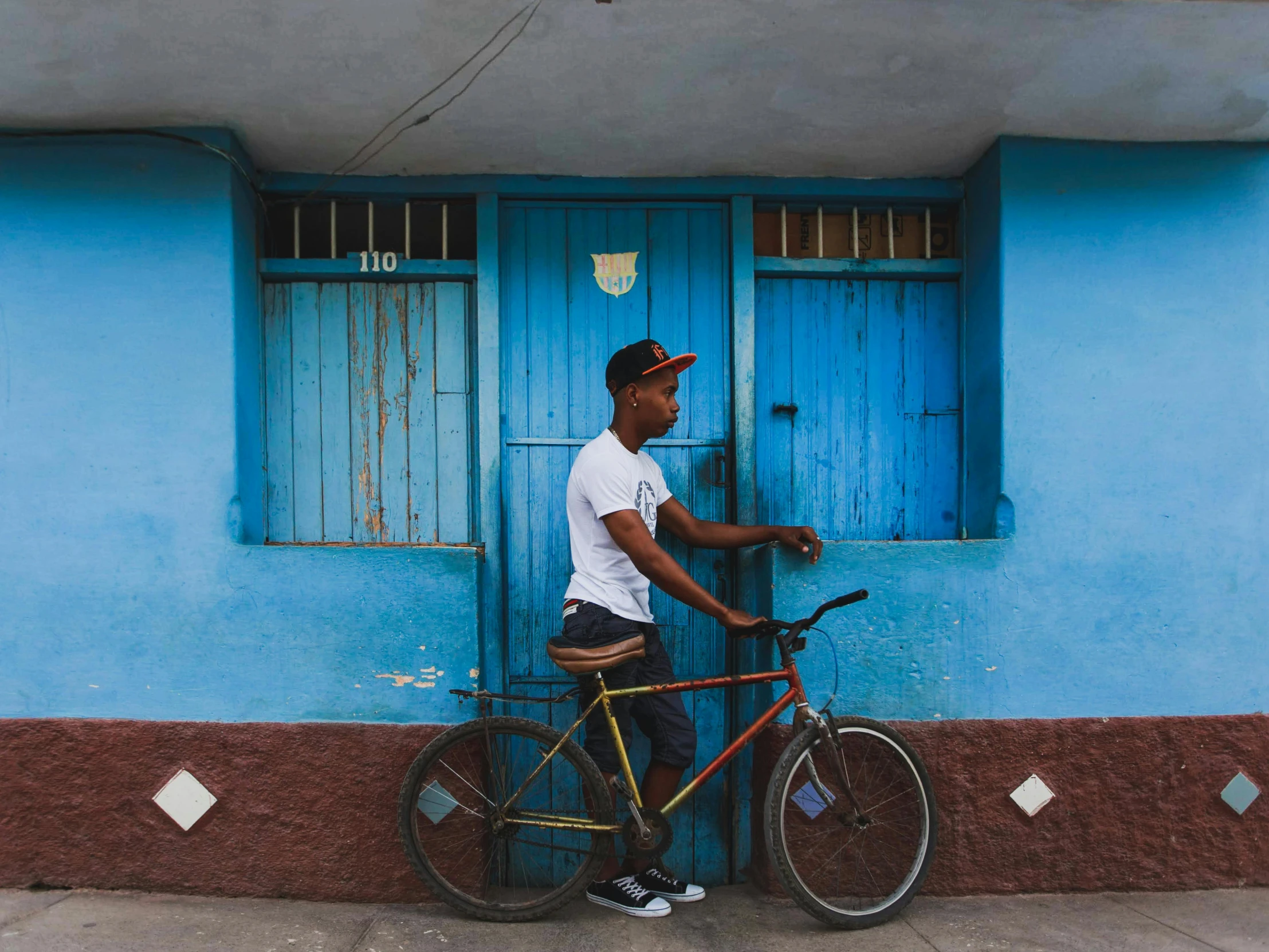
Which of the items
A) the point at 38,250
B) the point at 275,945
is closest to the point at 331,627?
the point at 275,945

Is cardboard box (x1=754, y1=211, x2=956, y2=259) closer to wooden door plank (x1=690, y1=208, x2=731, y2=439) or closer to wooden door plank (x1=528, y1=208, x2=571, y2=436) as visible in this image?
wooden door plank (x1=690, y1=208, x2=731, y2=439)

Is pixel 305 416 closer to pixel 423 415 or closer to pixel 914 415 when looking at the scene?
pixel 423 415

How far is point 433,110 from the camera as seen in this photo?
342 centimetres

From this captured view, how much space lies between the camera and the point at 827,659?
11.8ft

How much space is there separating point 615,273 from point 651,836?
2308mm

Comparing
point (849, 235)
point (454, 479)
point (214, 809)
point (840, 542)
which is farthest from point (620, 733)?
point (849, 235)

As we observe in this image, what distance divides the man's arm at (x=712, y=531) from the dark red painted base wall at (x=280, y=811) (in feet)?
2.50

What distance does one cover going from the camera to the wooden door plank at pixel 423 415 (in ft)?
12.9

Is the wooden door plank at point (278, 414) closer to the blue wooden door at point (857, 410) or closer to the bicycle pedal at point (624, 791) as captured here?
the bicycle pedal at point (624, 791)

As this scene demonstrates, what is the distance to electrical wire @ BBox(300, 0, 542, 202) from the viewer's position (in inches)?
116

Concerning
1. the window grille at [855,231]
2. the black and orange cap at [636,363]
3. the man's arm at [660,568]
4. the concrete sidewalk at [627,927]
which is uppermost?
the window grille at [855,231]

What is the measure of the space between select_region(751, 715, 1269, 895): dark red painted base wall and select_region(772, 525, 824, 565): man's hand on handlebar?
2.31 feet

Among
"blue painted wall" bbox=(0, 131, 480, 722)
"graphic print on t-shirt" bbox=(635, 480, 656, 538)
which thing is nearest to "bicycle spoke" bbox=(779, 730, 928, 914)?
"graphic print on t-shirt" bbox=(635, 480, 656, 538)

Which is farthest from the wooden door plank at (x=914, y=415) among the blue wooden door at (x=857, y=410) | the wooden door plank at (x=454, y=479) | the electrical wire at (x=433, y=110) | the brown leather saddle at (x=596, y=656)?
the electrical wire at (x=433, y=110)
